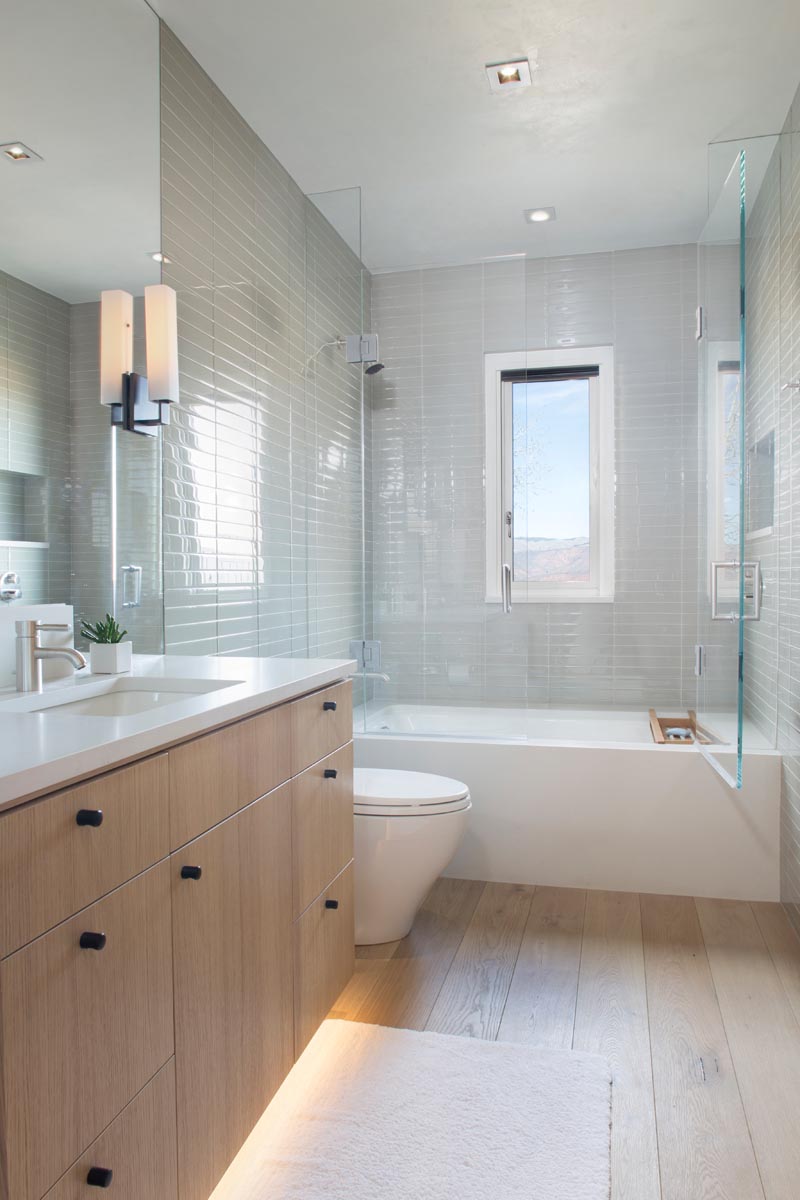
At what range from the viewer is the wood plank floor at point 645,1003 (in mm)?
1522

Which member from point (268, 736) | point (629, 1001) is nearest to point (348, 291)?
point (268, 736)

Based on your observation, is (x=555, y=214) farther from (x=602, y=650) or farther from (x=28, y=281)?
(x=28, y=281)

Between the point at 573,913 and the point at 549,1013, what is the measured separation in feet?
2.11

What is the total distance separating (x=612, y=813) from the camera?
2814mm

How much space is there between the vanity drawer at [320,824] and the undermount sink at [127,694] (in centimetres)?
29

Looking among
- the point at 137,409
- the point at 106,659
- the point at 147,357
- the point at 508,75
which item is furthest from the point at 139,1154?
the point at 508,75

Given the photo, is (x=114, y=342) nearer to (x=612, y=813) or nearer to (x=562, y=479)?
(x=612, y=813)

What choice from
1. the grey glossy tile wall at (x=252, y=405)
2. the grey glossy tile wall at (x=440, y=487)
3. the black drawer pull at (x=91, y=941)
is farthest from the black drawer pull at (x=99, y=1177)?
the grey glossy tile wall at (x=440, y=487)

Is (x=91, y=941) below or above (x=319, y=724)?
below

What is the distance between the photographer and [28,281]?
5.31 ft

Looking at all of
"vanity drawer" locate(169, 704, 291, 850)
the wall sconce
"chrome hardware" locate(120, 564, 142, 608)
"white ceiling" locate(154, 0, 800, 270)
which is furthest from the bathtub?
"white ceiling" locate(154, 0, 800, 270)

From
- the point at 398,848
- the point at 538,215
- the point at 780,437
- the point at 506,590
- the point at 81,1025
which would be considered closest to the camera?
the point at 81,1025

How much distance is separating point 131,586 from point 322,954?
101 cm

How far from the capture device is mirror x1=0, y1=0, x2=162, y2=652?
1585 mm
